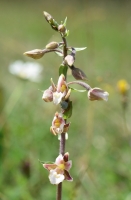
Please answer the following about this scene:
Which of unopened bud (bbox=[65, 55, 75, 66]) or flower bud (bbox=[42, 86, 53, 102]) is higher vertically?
unopened bud (bbox=[65, 55, 75, 66])

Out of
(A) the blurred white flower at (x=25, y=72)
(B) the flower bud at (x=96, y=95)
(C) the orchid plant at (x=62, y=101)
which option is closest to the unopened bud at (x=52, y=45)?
(C) the orchid plant at (x=62, y=101)

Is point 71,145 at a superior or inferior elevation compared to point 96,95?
superior

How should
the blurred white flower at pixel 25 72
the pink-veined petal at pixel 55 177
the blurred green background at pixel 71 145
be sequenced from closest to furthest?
the pink-veined petal at pixel 55 177
the blurred green background at pixel 71 145
the blurred white flower at pixel 25 72

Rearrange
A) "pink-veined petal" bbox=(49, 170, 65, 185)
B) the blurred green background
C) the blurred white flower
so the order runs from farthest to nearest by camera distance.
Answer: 1. the blurred white flower
2. the blurred green background
3. "pink-veined petal" bbox=(49, 170, 65, 185)

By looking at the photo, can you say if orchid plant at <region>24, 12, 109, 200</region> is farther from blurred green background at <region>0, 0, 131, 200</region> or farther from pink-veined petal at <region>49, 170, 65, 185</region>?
blurred green background at <region>0, 0, 131, 200</region>

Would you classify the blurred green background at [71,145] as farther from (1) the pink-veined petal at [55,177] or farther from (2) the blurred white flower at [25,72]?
(1) the pink-veined petal at [55,177]

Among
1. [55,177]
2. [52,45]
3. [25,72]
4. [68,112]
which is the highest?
[25,72]

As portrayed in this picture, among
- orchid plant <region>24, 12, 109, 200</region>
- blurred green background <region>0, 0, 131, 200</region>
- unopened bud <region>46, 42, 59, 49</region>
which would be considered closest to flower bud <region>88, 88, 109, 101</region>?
orchid plant <region>24, 12, 109, 200</region>

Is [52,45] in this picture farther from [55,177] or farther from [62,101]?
[55,177]

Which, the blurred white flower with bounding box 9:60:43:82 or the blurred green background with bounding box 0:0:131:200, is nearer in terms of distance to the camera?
the blurred green background with bounding box 0:0:131:200

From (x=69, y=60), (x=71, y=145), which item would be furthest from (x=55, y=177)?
(x=71, y=145)

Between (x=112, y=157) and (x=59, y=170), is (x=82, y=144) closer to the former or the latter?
(x=112, y=157)
